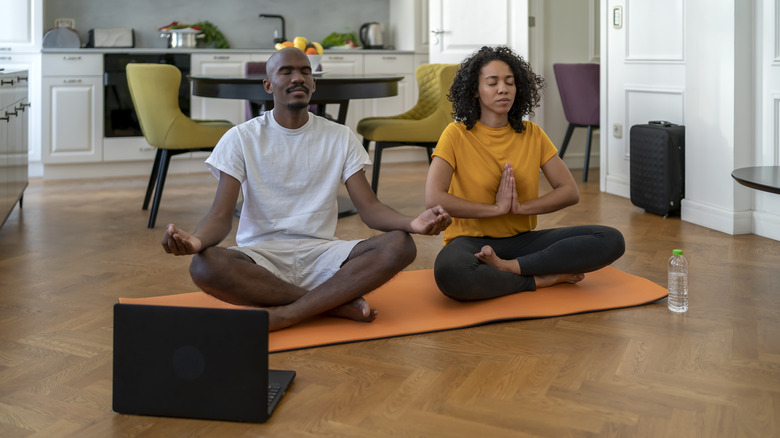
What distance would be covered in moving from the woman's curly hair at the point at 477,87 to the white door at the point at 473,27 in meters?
3.21

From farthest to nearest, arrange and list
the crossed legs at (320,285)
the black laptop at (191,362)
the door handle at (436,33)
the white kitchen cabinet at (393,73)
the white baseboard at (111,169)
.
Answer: the white kitchen cabinet at (393,73)
the door handle at (436,33)
the white baseboard at (111,169)
the crossed legs at (320,285)
the black laptop at (191,362)

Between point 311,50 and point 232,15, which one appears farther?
point 232,15

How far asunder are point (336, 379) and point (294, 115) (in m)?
0.90

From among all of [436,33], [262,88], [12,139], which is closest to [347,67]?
[436,33]

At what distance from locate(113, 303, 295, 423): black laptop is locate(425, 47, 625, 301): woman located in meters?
1.06

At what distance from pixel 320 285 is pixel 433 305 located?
0.44 metres

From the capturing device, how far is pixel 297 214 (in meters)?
2.66

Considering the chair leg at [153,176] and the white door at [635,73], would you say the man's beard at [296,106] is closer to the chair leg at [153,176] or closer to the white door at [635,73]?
the chair leg at [153,176]

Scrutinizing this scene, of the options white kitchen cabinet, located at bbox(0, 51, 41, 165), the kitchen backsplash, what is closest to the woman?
white kitchen cabinet, located at bbox(0, 51, 41, 165)

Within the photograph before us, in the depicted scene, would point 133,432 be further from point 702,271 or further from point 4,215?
point 4,215

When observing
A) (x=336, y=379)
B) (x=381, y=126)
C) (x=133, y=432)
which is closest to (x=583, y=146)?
(x=381, y=126)

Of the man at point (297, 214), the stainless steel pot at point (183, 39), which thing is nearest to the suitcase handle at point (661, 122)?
the man at point (297, 214)

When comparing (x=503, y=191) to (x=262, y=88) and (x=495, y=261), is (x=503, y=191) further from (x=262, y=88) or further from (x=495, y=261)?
(x=262, y=88)

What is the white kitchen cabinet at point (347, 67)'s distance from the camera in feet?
22.8
